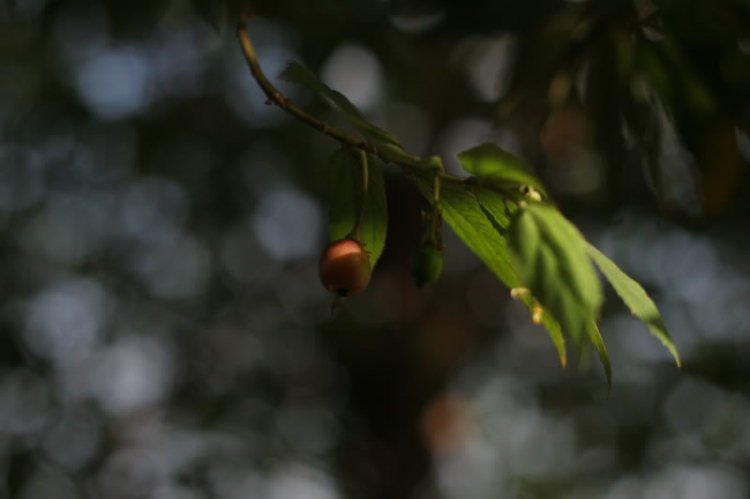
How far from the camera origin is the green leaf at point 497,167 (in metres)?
0.64

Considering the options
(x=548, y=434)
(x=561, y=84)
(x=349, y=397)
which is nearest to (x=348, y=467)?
(x=349, y=397)

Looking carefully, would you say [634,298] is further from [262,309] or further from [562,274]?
[262,309]

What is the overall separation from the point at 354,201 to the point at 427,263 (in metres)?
0.12

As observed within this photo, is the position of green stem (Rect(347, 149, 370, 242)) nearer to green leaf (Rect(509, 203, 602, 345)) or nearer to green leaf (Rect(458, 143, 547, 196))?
green leaf (Rect(458, 143, 547, 196))

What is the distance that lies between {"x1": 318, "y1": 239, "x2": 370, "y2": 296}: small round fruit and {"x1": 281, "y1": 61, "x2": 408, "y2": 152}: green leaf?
133 millimetres

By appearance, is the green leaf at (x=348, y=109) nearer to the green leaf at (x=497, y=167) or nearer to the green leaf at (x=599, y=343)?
the green leaf at (x=497, y=167)

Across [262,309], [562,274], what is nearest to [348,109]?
[562,274]

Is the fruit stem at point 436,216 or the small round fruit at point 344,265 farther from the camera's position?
the small round fruit at point 344,265

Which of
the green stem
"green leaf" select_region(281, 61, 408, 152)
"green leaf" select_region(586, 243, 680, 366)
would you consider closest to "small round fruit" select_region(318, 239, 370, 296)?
the green stem

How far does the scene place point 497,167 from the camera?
2.22 feet

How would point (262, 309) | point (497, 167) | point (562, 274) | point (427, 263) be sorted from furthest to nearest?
point (262, 309) < point (427, 263) < point (497, 167) < point (562, 274)

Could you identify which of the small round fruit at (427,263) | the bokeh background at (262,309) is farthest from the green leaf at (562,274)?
the bokeh background at (262,309)

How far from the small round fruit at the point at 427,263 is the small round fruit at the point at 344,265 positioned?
0.06 metres

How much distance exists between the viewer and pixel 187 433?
16.6 feet
